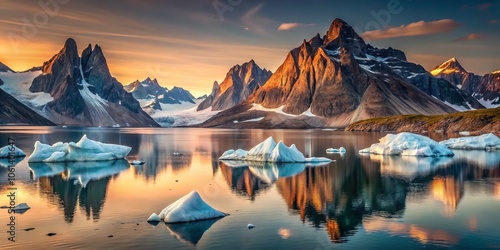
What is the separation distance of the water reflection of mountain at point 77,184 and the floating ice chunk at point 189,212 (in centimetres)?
543

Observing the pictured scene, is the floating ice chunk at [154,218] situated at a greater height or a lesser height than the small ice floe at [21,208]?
lesser

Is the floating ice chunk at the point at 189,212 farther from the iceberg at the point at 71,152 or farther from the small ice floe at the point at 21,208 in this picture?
the iceberg at the point at 71,152

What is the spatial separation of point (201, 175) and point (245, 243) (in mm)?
30952

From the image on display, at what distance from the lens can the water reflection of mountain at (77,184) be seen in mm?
35625

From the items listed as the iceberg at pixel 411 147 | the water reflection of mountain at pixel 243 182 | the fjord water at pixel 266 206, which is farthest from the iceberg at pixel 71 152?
the iceberg at pixel 411 147

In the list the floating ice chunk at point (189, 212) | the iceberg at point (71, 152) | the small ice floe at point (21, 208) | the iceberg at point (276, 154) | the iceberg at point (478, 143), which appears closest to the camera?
the floating ice chunk at point (189, 212)

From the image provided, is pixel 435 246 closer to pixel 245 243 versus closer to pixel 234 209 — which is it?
pixel 245 243

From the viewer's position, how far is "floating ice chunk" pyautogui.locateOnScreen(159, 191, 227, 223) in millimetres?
29516

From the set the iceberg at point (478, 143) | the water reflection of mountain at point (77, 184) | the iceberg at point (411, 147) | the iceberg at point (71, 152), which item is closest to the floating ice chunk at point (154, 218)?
the water reflection of mountain at point (77, 184)

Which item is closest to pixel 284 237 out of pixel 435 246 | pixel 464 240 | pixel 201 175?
pixel 435 246

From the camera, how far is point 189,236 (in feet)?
86.9

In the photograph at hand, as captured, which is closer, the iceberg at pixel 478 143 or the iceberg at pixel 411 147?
the iceberg at pixel 411 147

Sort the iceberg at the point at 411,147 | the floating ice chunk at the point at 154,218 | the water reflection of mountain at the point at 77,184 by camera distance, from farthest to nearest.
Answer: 1. the iceberg at the point at 411,147
2. the water reflection of mountain at the point at 77,184
3. the floating ice chunk at the point at 154,218

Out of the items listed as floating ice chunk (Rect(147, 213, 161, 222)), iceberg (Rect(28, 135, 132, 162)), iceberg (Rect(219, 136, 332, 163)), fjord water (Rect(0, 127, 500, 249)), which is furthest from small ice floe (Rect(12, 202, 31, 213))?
iceberg (Rect(219, 136, 332, 163))
